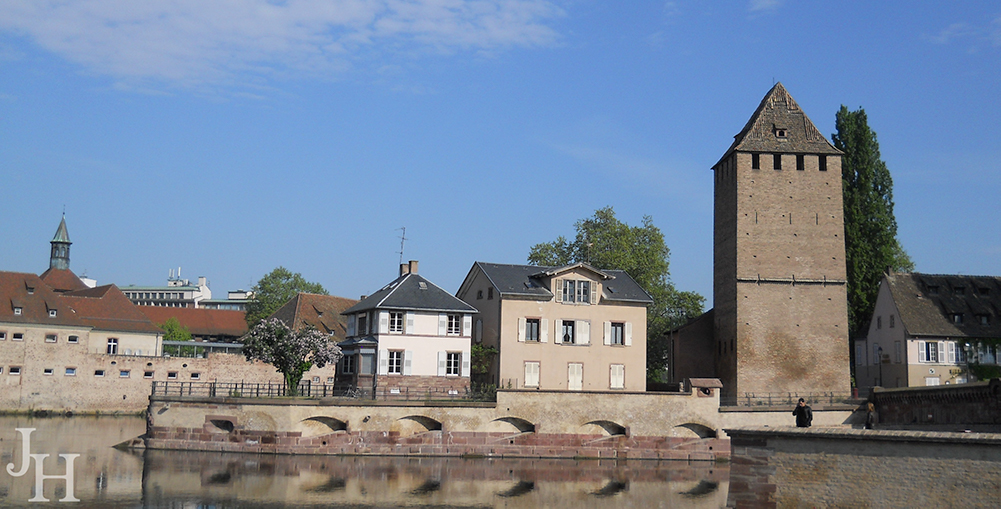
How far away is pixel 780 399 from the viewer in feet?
154

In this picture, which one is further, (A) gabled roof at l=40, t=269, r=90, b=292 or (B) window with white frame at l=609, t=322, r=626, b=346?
(A) gabled roof at l=40, t=269, r=90, b=292

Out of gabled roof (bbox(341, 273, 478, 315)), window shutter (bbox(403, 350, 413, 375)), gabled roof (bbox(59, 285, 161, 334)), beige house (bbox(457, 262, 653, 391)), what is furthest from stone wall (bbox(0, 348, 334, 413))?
beige house (bbox(457, 262, 653, 391))

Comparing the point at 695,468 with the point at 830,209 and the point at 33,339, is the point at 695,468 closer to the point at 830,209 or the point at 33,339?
the point at 830,209

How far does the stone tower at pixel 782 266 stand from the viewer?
4828 cm

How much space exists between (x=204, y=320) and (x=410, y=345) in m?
52.4

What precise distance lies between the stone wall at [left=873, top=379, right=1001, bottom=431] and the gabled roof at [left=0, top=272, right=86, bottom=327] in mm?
49078

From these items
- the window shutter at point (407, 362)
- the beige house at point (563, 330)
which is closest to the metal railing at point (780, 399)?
the beige house at point (563, 330)

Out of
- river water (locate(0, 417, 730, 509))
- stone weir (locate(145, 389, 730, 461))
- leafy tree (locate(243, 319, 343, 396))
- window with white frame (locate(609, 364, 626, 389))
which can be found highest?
leafy tree (locate(243, 319, 343, 396))

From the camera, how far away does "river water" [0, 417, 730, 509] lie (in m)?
27.0

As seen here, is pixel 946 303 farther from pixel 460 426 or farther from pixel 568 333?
pixel 460 426

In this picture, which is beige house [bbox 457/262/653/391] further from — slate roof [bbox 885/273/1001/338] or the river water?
slate roof [bbox 885/273/1001/338]

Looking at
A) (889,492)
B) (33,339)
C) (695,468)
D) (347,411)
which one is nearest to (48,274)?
(33,339)

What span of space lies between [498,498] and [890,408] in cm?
2151

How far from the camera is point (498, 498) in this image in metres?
29.3
